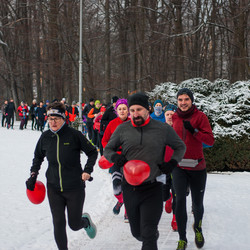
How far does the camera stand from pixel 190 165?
4.48m

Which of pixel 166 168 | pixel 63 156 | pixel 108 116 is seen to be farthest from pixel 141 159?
pixel 108 116

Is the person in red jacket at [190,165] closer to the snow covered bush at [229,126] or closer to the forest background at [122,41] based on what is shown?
the snow covered bush at [229,126]

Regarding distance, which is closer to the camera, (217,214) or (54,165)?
(54,165)

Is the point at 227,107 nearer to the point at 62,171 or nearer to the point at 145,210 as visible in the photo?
the point at 62,171

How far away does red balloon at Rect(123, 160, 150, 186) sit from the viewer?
346cm

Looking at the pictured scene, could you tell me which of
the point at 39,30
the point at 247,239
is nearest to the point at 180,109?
the point at 247,239

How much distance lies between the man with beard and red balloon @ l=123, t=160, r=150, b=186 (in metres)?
0.12

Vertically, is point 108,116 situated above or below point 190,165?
above

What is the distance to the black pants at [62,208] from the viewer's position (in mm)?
4121

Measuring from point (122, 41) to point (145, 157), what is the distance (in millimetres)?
25632

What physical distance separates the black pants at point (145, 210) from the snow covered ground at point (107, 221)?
3.78ft

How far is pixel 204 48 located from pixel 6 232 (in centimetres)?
2885

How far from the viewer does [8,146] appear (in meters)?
15.5

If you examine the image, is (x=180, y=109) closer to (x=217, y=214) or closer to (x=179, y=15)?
(x=217, y=214)
